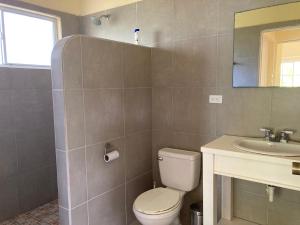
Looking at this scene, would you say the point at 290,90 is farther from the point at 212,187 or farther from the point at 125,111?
the point at 125,111

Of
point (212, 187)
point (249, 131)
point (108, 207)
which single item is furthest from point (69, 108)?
point (249, 131)

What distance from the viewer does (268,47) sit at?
186 cm

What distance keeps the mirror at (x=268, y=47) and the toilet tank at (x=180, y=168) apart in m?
0.77

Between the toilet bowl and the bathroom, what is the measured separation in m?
0.08

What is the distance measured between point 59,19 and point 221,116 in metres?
2.25

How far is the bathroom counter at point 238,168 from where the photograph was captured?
1.42 metres

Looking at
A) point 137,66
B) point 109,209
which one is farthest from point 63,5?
point 109,209

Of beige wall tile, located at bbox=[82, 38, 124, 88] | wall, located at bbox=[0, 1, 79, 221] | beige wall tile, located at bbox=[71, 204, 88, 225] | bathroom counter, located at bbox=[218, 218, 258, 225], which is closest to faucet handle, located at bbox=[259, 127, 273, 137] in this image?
bathroom counter, located at bbox=[218, 218, 258, 225]

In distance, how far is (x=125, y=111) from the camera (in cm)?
212

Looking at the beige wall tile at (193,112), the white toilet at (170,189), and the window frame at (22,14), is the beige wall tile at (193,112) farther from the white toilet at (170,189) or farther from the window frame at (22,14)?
the window frame at (22,14)

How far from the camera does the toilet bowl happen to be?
1.77 metres

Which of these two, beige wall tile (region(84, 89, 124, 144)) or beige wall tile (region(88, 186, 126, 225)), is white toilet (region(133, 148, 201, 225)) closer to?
beige wall tile (region(88, 186, 126, 225))

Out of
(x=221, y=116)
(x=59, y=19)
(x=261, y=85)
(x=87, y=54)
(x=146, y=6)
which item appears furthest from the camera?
(x=59, y=19)

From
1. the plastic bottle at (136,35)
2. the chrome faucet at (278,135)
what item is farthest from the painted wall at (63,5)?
the chrome faucet at (278,135)
